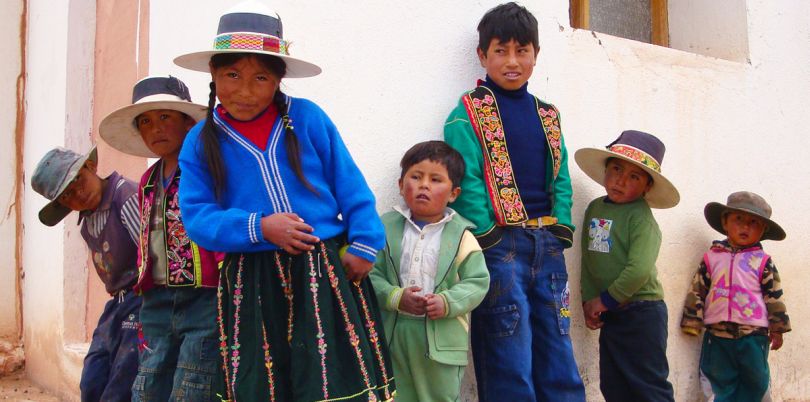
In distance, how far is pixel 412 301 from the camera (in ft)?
9.95

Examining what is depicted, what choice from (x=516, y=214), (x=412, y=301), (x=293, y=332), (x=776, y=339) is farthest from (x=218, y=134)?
(x=776, y=339)

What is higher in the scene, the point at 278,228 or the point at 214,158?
the point at 214,158

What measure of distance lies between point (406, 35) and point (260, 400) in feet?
5.93

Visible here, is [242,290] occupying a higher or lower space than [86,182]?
lower

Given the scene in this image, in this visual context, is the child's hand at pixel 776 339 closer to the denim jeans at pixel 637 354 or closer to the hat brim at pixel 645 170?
the denim jeans at pixel 637 354

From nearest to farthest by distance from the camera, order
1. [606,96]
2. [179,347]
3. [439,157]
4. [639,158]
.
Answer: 1. [179,347]
2. [439,157]
3. [639,158]
4. [606,96]

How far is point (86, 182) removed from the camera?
10.4 feet

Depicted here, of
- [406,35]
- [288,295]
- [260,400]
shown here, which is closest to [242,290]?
[288,295]

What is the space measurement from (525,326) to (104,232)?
1.69 metres

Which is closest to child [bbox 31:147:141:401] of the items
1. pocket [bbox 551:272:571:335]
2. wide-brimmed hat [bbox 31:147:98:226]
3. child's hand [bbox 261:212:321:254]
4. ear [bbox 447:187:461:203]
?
wide-brimmed hat [bbox 31:147:98:226]

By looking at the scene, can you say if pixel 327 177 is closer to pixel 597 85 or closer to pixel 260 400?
pixel 260 400

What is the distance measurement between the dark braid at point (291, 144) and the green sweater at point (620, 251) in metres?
1.80

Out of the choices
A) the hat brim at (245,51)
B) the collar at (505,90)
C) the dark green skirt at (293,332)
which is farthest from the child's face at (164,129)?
the collar at (505,90)

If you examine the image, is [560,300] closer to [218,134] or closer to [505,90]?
[505,90]
